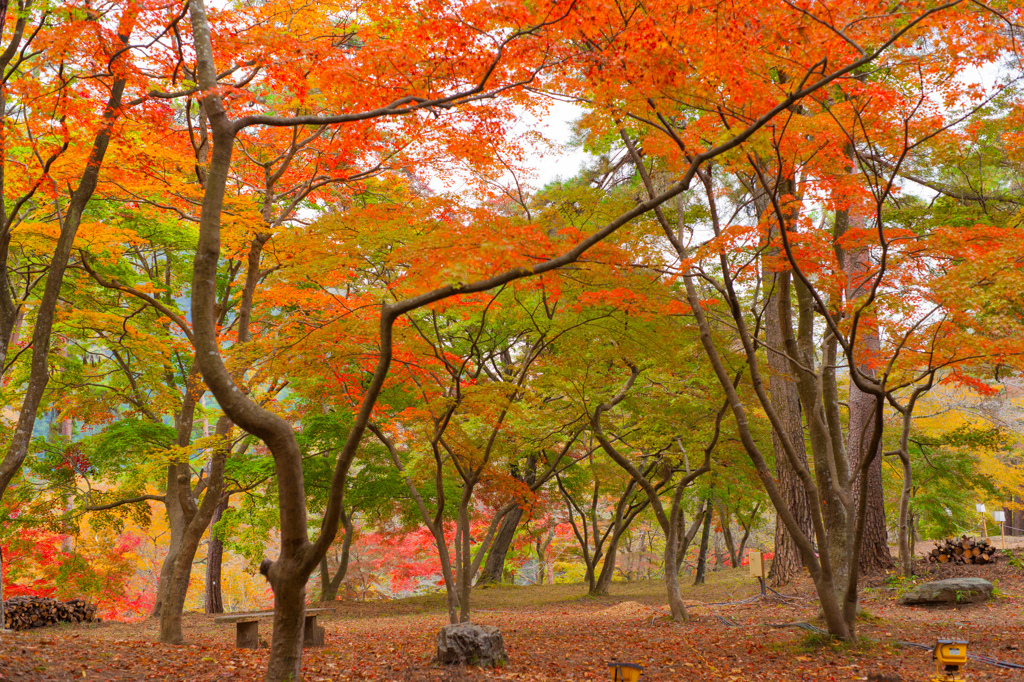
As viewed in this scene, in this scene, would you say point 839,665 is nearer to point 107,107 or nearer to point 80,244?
point 107,107

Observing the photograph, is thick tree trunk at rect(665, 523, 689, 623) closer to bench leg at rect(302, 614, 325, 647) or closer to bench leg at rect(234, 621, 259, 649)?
bench leg at rect(302, 614, 325, 647)

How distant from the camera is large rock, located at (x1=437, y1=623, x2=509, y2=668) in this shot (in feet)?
21.1

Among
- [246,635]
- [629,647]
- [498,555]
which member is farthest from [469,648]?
[498,555]

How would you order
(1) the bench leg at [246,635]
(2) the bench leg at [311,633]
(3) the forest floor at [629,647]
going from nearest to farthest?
(3) the forest floor at [629,647]
(1) the bench leg at [246,635]
(2) the bench leg at [311,633]

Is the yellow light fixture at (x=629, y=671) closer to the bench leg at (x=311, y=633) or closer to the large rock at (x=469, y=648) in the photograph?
the large rock at (x=469, y=648)

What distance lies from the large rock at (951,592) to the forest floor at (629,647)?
0.15 m

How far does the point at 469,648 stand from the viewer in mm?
6461

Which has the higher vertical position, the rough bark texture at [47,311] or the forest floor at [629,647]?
the rough bark texture at [47,311]

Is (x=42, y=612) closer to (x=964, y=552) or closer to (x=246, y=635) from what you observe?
(x=246, y=635)

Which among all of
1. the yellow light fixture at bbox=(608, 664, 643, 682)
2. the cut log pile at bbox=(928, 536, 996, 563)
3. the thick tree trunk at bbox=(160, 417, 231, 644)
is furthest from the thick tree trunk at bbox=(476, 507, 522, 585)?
the yellow light fixture at bbox=(608, 664, 643, 682)

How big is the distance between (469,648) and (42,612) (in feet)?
32.1

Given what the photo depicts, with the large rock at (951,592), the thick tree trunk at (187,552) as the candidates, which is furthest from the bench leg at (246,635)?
the large rock at (951,592)

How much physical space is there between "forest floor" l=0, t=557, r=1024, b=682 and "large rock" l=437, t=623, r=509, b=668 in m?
0.16

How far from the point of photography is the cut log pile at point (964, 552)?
12.5 m
